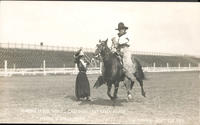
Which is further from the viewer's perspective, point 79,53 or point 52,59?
point 52,59

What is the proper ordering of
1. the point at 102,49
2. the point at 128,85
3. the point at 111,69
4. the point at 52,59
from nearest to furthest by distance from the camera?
1. the point at 102,49
2. the point at 111,69
3. the point at 128,85
4. the point at 52,59

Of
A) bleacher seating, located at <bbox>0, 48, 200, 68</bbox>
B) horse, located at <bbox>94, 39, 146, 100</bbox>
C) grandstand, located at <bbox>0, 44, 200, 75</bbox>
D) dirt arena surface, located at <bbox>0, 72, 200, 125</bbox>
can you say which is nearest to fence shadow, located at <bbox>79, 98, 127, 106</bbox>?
dirt arena surface, located at <bbox>0, 72, 200, 125</bbox>

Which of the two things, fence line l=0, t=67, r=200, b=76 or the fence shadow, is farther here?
fence line l=0, t=67, r=200, b=76

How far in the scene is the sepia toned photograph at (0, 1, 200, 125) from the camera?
8.66 meters

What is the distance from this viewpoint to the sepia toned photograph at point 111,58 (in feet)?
28.4

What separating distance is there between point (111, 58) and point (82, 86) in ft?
3.27

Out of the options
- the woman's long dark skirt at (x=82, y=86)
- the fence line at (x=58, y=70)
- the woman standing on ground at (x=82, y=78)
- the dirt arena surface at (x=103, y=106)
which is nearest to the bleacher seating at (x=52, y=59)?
the fence line at (x=58, y=70)

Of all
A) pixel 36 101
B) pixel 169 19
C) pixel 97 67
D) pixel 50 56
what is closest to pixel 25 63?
pixel 50 56

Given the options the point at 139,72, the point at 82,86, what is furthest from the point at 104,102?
the point at 139,72

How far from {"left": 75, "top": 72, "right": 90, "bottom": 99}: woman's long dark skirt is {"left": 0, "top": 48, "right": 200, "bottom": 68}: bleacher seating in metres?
0.51

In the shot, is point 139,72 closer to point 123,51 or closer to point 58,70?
point 123,51

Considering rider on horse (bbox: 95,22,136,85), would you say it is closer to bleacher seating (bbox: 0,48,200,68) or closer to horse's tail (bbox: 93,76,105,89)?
horse's tail (bbox: 93,76,105,89)

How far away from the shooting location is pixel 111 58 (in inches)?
346

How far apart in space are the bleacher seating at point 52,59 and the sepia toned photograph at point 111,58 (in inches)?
2.3
